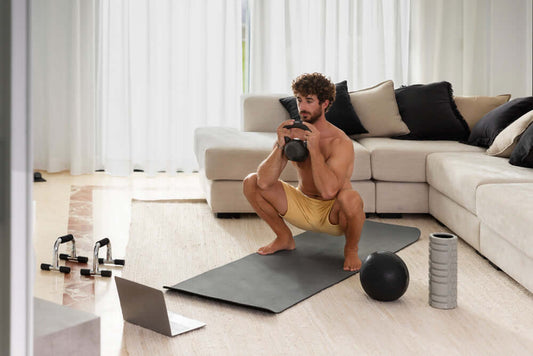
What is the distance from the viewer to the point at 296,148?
302 centimetres

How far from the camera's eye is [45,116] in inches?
233

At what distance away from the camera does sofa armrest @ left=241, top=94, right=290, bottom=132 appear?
195 inches

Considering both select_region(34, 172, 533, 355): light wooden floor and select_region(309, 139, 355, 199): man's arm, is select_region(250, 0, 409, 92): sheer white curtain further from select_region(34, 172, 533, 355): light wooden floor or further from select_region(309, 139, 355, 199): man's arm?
select_region(309, 139, 355, 199): man's arm

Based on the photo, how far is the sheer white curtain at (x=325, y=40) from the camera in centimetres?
605

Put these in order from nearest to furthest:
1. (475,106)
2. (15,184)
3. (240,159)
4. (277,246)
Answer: (15,184), (277,246), (240,159), (475,106)

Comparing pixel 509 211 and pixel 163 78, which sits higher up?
pixel 163 78

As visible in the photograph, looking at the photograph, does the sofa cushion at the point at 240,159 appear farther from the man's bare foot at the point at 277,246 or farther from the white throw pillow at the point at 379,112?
the man's bare foot at the point at 277,246

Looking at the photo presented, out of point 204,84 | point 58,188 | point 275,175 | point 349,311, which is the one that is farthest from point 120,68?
point 349,311

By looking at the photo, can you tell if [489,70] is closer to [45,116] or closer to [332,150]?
[332,150]

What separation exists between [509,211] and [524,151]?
955 millimetres

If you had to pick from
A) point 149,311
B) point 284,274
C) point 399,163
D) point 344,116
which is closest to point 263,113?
point 344,116

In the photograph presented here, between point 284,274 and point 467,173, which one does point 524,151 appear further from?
point 284,274

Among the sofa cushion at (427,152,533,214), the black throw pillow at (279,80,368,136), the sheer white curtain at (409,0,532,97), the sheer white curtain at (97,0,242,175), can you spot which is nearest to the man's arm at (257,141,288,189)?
the sofa cushion at (427,152,533,214)

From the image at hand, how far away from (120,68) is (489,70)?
3311mm
